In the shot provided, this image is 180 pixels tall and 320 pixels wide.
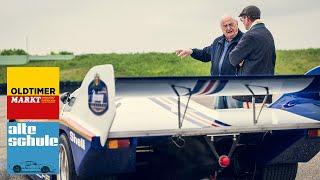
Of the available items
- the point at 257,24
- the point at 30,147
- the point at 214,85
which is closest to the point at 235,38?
the point at 257,24

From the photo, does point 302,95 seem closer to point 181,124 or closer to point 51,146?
point 181,124

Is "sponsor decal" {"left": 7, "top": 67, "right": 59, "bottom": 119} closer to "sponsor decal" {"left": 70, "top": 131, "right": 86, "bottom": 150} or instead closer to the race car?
the race car

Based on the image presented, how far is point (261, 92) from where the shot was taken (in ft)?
17.9

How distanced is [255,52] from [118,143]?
231 cm

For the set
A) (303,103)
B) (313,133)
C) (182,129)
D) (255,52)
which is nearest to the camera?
Answer: (182,129)

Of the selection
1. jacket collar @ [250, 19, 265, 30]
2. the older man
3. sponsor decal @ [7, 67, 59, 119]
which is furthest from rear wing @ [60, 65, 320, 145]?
the older man

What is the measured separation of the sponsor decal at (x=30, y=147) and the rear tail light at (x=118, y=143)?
1.25 metres

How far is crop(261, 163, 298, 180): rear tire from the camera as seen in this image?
20.3 ft

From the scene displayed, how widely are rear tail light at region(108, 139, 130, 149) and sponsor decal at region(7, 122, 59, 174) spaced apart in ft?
4.11

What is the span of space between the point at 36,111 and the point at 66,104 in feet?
1.02

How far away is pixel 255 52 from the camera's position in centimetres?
677

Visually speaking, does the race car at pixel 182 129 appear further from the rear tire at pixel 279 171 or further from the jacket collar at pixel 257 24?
the jacket collar at pixel 257 24

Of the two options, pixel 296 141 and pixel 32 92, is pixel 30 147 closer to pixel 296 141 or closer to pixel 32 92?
pixel 32 92

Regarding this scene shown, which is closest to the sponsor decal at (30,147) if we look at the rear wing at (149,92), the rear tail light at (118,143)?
the rear wing at (149,92)
